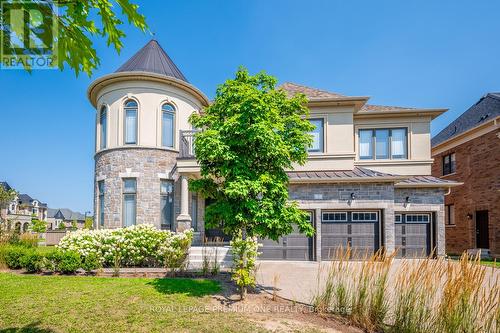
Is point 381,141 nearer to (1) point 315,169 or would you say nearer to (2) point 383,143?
(2) point 383,143

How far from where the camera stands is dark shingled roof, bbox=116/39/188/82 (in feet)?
46.3

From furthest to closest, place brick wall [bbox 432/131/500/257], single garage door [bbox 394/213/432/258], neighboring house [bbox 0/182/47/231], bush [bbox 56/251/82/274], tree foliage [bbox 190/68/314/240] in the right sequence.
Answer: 1. neighboring house [bbox 0/182/47/231]
2. brick wall [bbox 432/131/500/257]
3. single garage door [bbox 394/213/432/258]
4. bush [bbox 56/251/82/274]
5. tree foliage [bbox 190/68/314/240]

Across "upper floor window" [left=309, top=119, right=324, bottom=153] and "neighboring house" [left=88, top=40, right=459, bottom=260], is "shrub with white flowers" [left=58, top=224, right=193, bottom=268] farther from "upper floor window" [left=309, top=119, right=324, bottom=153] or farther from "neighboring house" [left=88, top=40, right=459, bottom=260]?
"upper floor window" [left=309, top=119, right=324, bottom=153]

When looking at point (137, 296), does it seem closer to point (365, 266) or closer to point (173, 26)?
point (365, 266)

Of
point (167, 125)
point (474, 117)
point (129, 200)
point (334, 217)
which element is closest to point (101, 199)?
point (129, 200)

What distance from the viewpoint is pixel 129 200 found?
43.4 feet

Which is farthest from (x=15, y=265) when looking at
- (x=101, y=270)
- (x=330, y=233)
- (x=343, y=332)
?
(x=330, y=233)

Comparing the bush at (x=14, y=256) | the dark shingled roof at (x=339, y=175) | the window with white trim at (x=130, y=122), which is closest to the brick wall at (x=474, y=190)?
the dark shingled roof at (x=339, y=175)

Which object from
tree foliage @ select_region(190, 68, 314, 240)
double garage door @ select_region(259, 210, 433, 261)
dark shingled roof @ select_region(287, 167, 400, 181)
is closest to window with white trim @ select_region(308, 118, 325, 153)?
dark shingled roof @ select_region(287, 167, 400, 181)

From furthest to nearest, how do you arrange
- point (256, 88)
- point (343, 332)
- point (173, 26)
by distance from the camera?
1. point (173, 26)
2. point (256, 88)
3. point (343, 332)

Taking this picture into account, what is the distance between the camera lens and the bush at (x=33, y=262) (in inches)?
338

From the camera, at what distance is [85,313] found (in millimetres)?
5391

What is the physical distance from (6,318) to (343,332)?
19.7ft

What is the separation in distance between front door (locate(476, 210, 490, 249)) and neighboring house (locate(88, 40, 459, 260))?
16.6 feet
